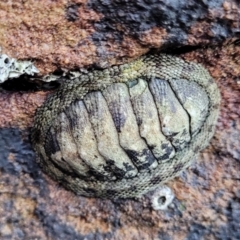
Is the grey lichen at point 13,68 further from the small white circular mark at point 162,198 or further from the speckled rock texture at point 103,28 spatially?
the small white circular mark at point 162,198

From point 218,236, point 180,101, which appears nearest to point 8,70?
point 180,101

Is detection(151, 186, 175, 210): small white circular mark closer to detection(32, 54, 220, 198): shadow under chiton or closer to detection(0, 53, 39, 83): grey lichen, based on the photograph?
detection(32, 54, 220, 198): shadow under chiton

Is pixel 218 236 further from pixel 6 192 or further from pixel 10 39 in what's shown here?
pixel 10 39

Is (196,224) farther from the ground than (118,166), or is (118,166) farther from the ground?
(118,166)

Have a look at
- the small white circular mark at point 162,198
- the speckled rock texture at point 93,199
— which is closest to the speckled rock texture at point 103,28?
the speckled rock texture at point 93,199

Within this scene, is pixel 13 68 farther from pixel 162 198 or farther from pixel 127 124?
pixel 162 198

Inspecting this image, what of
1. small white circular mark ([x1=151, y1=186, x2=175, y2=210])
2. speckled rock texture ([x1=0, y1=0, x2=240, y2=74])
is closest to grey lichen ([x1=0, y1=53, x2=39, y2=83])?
speckled rock texture ([x1=0, y1=0, x2=240, y2=74])

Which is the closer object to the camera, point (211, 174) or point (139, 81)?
point (139, 81)
